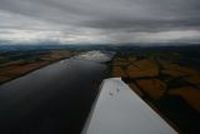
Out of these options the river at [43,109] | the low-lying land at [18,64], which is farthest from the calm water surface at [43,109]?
the low-lying land at [18,64]

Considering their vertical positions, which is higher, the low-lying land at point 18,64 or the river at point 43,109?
the river at point 43,109

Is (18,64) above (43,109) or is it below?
below

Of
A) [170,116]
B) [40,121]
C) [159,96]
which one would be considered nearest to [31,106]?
[40,121]

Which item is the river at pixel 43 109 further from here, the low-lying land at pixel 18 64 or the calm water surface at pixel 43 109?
the low-lying land at pixel 18 64

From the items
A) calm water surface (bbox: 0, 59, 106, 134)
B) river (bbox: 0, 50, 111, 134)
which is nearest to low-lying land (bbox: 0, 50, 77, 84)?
calm water surface (bbox: 0, 59, 106, 134)

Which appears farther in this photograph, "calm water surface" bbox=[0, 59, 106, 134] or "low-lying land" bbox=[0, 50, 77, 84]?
"low-lying land" bbox=[0, 50, 77, 84]

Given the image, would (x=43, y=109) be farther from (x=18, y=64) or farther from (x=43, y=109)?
(x=18, y=64)

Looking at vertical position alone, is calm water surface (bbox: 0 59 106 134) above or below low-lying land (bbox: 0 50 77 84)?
above

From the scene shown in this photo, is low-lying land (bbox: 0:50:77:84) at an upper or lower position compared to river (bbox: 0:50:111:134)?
lower

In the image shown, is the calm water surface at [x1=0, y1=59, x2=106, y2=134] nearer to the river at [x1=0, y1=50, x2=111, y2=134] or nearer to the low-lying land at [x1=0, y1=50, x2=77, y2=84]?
the river at [x1=0, y1=50, x2=111, y2=134]

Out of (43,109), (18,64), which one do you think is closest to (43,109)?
(43,109)

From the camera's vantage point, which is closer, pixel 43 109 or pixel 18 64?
pixel 43 109
